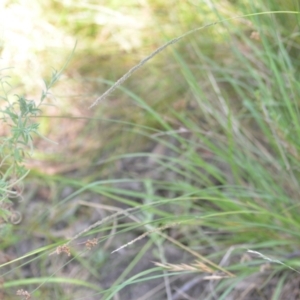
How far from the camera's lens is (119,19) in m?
2.07

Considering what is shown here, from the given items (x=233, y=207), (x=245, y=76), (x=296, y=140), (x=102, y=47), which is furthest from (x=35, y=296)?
(x=102, y=47)

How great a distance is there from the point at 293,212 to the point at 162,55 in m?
0.84

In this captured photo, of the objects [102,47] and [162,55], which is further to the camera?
[102,47]

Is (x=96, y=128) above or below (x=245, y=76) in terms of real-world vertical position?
below

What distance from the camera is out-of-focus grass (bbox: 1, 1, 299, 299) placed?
1378 mm

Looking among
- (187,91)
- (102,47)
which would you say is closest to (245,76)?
(187,91)

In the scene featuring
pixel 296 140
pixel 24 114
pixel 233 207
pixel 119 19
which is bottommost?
pixel 233 207

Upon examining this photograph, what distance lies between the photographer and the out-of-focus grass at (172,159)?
1.38 m

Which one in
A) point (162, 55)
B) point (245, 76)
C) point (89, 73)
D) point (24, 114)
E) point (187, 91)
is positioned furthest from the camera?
point (89, 73)

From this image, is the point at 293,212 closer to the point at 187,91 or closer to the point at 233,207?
the point at 233,207

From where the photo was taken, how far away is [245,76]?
1.73 metres

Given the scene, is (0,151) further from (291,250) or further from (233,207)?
(291,250)

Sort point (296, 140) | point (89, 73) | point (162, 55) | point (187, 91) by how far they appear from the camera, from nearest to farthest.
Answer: point (296, 140) < point (187, 91) < point (162, 55) < point (89, 73)

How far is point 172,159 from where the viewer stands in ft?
4.86
